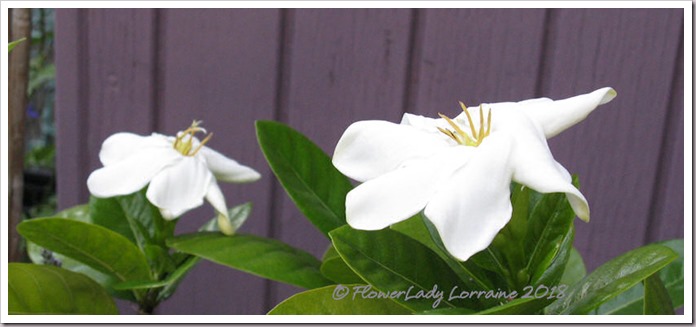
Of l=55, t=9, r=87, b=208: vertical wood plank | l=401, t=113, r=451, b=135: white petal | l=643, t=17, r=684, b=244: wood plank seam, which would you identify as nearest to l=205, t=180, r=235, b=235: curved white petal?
l=401, t=113, r=451, b=135: white petal

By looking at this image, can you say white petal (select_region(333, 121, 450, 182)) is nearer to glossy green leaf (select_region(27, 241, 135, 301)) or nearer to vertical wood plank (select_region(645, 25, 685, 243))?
glossy green leaf (select_region(27, 241, 135, 301))

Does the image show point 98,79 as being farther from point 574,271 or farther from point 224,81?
point 574,271

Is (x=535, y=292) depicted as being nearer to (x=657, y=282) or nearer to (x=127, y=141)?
(x=657, y=282)

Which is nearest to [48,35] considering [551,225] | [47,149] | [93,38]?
[47,149]

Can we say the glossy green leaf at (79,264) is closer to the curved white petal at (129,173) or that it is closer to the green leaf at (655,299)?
the curved white petal at (129,173)

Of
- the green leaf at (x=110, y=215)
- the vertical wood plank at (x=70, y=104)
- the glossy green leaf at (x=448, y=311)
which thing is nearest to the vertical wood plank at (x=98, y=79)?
the vertical wood plank at (x=70, y=104)
